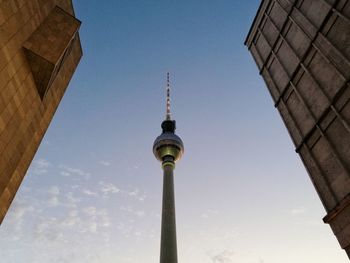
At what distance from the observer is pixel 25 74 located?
15422 millimetres

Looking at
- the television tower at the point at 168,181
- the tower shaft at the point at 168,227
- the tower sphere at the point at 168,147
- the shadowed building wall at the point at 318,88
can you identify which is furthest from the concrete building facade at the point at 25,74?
the tower sphere at the point at 168,147

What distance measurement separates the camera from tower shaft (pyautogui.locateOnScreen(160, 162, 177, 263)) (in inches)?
1774

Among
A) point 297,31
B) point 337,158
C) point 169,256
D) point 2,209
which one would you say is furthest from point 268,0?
point 169,256

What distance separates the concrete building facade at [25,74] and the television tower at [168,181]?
33.5 meters

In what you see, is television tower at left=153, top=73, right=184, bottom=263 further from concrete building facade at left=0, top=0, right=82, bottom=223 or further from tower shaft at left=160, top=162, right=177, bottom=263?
concrete building facade at left=0, top=0, right=82, bottom=223

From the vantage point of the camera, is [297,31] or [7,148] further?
[297,31]

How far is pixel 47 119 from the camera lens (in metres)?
19.6

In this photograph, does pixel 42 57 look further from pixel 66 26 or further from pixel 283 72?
pixel 283 72

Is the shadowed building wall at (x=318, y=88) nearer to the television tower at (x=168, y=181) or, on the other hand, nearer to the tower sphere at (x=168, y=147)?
the television tower at (x=168, y=181)

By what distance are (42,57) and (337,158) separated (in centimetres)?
1598

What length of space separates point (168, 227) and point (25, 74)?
38462mm

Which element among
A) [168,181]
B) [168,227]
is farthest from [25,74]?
[168,181]

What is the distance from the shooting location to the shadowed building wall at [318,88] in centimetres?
1252

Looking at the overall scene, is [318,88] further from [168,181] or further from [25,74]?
[168,181]
